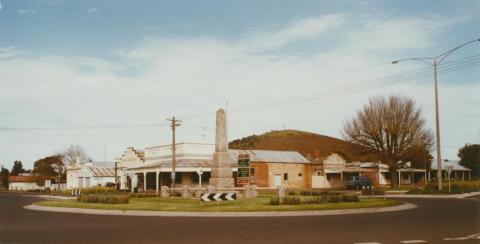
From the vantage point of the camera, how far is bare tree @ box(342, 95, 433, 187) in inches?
2366

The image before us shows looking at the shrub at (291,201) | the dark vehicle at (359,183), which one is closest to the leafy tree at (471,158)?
the dark vehicle at (359,183)

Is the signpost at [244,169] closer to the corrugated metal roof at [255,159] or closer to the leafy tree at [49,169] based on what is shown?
the corrugated metal roof at [255,159]

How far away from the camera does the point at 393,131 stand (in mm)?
60125

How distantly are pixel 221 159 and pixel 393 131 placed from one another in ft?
101

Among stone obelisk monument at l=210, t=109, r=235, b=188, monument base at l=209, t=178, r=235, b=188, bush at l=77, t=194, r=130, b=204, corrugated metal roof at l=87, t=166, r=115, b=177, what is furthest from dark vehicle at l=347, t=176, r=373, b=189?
corrugated metal roof at l=87, t=166, r=115, b=177

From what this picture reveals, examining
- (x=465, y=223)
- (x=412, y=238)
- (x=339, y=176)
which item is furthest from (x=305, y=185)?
(x=412, y=238)

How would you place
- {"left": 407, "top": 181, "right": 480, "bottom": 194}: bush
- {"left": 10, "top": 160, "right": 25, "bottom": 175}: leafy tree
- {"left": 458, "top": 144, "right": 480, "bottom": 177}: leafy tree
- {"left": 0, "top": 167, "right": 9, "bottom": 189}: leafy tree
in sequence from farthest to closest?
{"left": 10, "top": 160, "right": 25, "bottom": 175}: leafy tree, {"left": 0, "top": 167, "right": 9, "bottom": 189}: leafy tree, {"left": 458, "top": 144, "right": 480, "bottom": 177}: leafy tree, {"left": 407, "top": 181, "right": 480, "bottom": 194}: bush

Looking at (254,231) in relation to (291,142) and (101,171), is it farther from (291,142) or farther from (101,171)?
(291,142)

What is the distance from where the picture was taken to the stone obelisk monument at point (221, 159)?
35.8 m

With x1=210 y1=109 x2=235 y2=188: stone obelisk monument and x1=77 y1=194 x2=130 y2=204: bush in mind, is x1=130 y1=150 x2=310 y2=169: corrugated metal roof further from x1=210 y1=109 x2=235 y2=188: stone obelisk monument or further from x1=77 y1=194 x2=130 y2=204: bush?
x1=77 y1=194 x2=130 y2=204: bush

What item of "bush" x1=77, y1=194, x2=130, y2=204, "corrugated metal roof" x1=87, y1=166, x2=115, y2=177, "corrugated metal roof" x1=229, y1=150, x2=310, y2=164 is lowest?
"bush" x1=77, y1=194, x2=130, y2=204

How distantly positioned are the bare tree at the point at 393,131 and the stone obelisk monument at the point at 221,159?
29.8m

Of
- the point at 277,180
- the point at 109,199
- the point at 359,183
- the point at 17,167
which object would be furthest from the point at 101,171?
the point at 17,167

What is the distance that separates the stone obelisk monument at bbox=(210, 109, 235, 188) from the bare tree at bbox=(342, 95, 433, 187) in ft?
97.7
